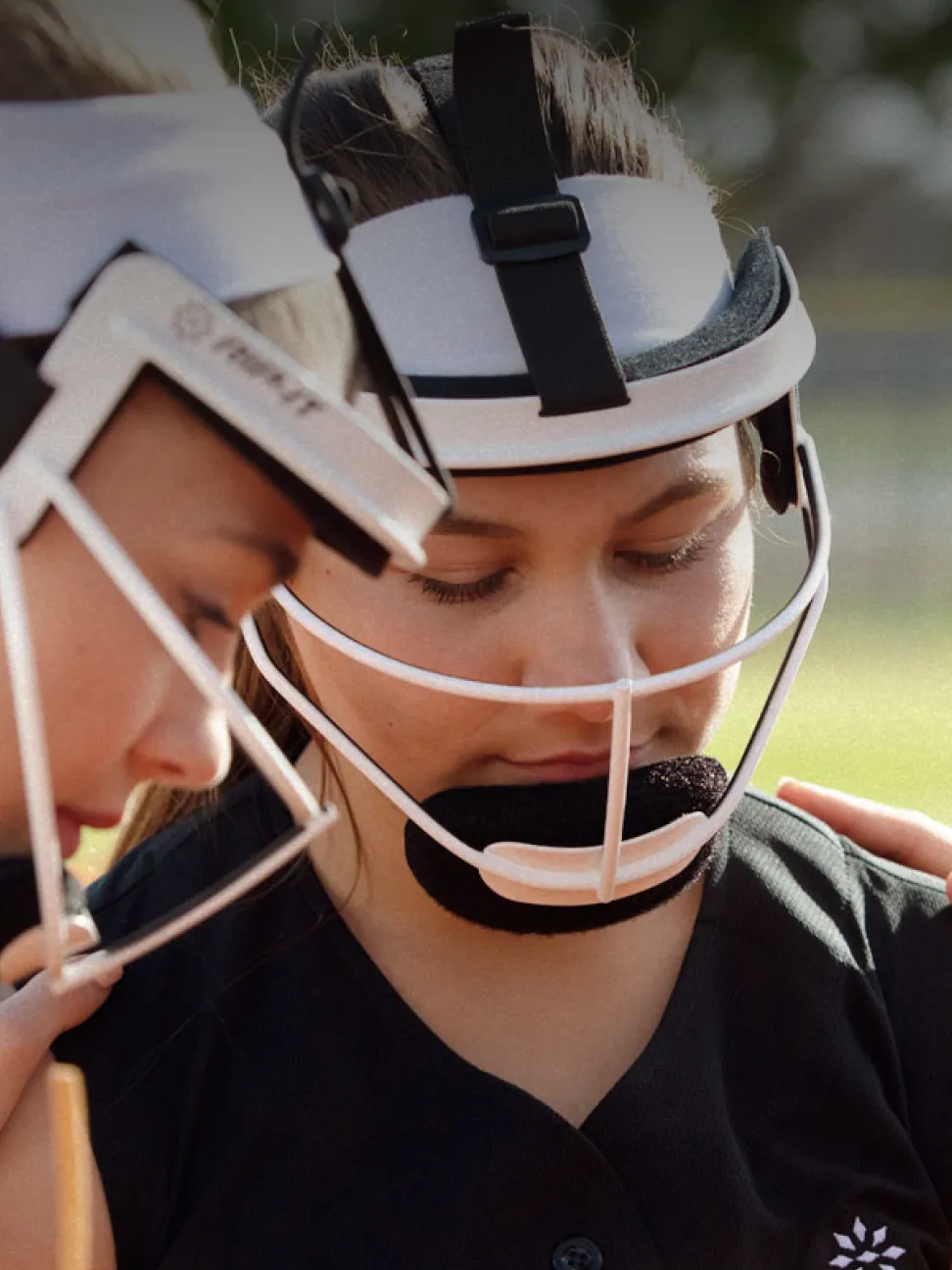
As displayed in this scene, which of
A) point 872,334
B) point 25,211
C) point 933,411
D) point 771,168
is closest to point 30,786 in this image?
Result: point 25,211

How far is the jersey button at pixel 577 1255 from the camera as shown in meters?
1.08

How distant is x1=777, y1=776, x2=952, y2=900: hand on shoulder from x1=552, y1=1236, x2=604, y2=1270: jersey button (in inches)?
18.0

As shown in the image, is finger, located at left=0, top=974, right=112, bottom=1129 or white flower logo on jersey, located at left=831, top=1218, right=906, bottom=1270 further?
white flower logo on jersey, located at left=831, top=1218, right=906, bottom=1270

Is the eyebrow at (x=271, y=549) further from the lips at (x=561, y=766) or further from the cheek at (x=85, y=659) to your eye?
the lips at (x=561, y=766)

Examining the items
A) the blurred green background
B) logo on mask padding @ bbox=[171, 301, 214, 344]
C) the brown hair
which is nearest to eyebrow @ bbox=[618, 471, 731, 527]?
the brown hair

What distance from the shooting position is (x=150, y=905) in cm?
118

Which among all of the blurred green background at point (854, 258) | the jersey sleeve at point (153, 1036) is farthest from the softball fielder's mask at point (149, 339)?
the blurred green background at point (854, 258)

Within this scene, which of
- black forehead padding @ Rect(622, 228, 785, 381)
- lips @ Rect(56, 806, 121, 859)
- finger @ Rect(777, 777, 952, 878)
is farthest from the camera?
finger @ Rect(777, 777, 952, 878)

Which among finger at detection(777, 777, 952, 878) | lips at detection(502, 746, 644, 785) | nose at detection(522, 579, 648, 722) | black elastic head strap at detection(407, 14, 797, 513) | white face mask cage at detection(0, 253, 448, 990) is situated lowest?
finger at detection(777, 777, 952, 878)

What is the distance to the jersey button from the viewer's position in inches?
42.7

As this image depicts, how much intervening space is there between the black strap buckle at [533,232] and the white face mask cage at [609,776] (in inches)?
9.8

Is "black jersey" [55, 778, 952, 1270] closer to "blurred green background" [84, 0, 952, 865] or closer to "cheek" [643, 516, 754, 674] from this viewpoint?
"cheek" [643, 516, 754, 674]

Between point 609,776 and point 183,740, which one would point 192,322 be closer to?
point 183,740

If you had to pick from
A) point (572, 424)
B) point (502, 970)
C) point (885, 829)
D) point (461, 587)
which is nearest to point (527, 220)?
point (572, 424)
